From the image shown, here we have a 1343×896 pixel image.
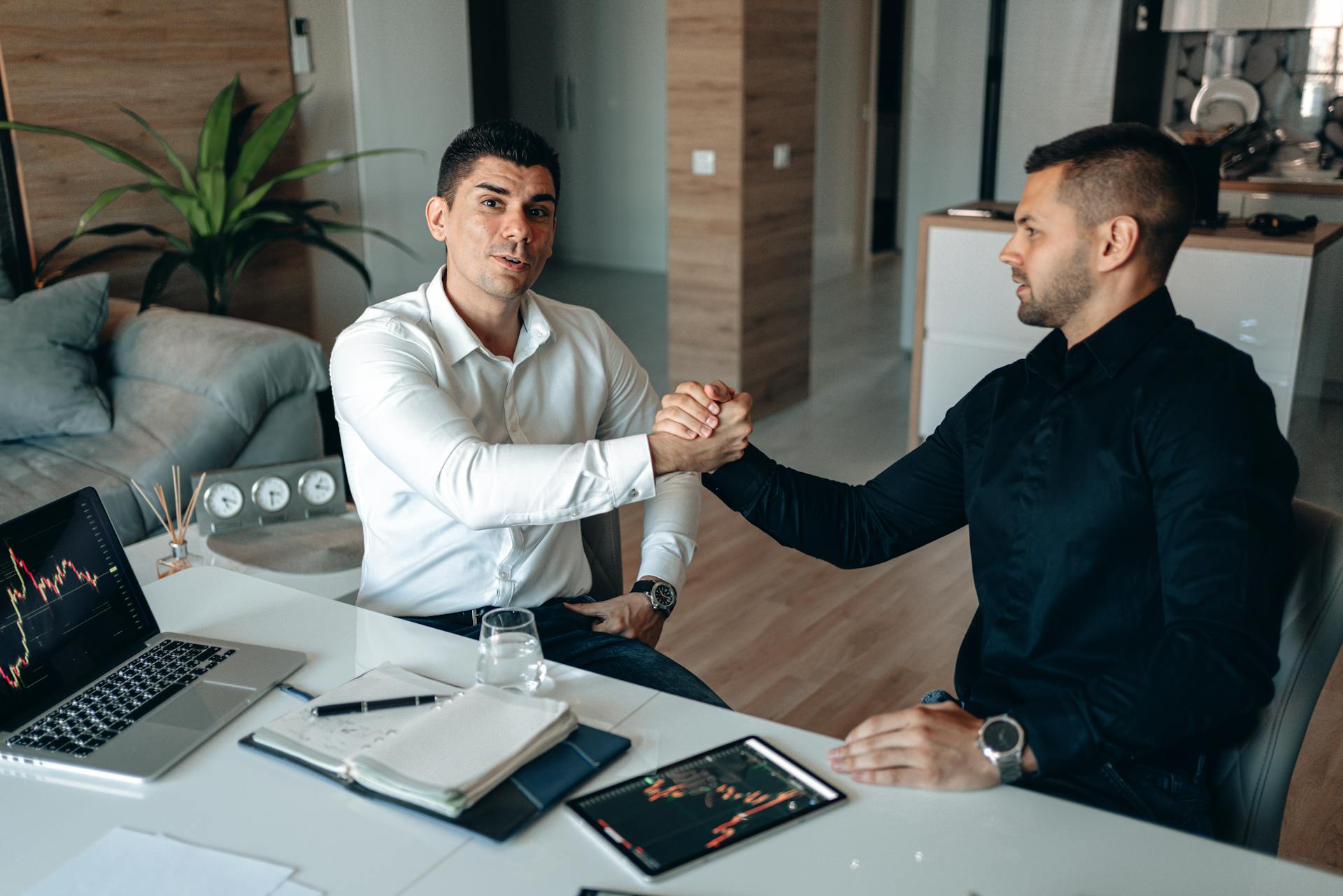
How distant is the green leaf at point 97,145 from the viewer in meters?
3.53

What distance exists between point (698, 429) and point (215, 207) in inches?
108

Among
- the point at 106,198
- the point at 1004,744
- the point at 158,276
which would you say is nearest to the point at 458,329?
the point at 1004,744

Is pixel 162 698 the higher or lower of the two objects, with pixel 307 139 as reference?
lower

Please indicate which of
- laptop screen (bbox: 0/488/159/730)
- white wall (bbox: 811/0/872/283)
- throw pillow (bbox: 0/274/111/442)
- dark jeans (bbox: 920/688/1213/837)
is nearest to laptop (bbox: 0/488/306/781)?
laptop screen (bbox: 0/488/159/730)

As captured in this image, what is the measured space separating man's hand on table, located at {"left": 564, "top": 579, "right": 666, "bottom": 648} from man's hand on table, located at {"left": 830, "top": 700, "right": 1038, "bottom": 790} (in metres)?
0.68

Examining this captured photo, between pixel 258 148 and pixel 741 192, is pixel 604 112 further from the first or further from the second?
pixel 258 148

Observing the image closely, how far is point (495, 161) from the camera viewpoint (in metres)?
1.91

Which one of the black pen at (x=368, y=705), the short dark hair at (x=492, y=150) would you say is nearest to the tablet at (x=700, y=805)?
the black pen at (x=368, y=705)

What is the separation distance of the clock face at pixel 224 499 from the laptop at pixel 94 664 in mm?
981

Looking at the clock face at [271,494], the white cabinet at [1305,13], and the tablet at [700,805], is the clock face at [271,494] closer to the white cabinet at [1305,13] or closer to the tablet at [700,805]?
the tablet at [700,805]

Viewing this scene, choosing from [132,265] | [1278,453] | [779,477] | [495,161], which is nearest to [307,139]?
[132,265]

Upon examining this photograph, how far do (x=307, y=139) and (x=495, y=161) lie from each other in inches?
115

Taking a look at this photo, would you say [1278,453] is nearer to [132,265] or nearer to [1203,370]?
[1203,370]

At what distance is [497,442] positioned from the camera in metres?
1.96
